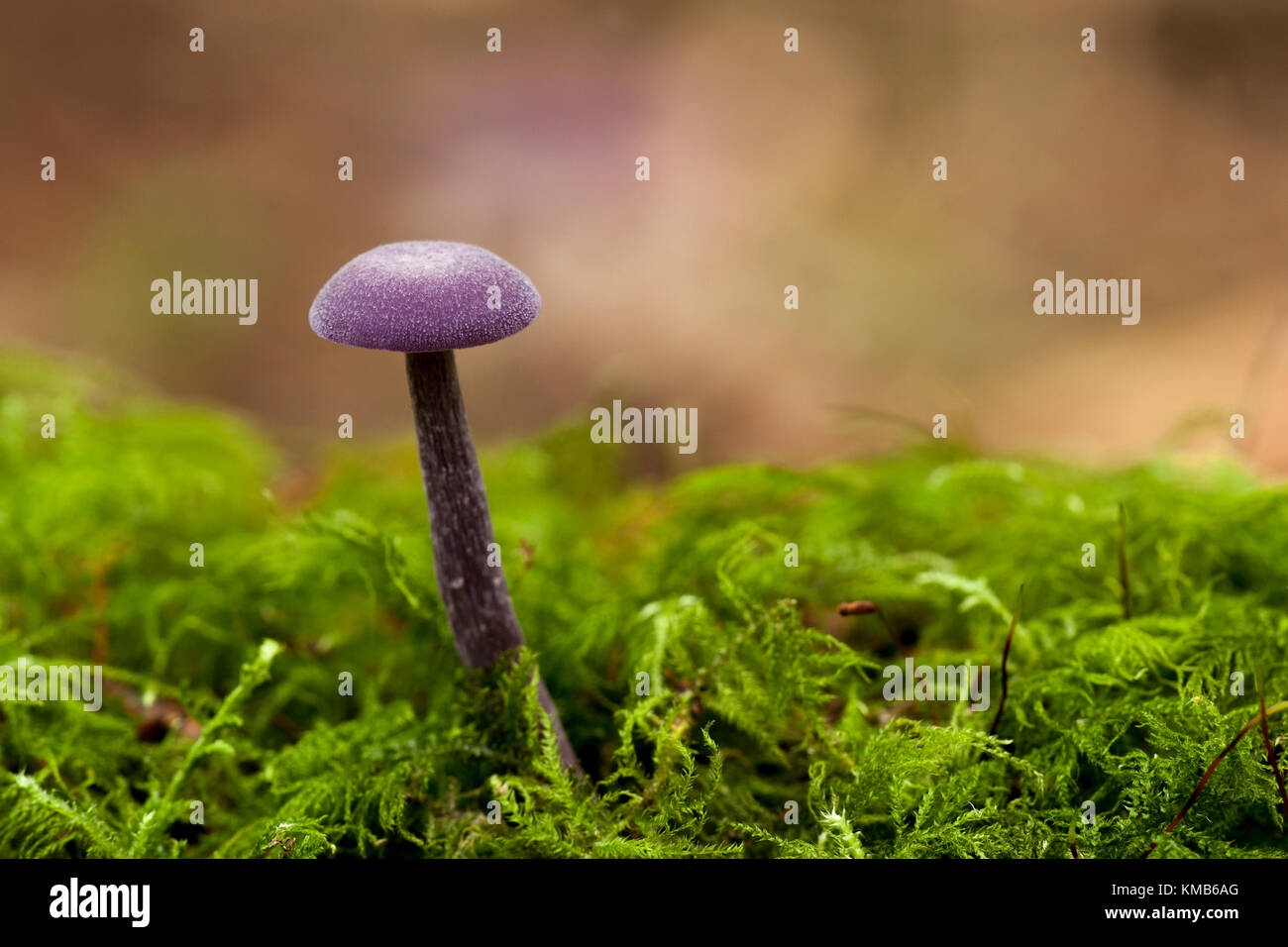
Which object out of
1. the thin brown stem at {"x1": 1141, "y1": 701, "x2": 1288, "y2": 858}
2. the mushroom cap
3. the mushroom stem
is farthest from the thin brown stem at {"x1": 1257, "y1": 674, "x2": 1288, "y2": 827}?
the mushroom cap

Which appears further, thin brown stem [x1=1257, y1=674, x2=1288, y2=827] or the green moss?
the green moss

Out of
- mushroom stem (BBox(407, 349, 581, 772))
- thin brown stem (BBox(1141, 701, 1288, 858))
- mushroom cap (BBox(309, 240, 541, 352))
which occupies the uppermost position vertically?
mushroom cap (BBox(309, 240, 541, 352))

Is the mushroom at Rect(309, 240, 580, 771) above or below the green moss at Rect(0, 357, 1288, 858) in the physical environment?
above

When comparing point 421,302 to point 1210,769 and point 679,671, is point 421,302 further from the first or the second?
point 1210,769

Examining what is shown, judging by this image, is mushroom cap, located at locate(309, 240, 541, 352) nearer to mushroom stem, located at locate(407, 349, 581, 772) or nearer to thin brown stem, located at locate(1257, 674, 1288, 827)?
mushroom stem, located at locate(407, 349, 581, 772)

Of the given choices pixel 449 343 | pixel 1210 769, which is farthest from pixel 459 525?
pixel 1210 769

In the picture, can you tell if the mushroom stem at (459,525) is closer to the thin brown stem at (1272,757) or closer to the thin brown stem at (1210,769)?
the thin brown stem at (1210,769)
